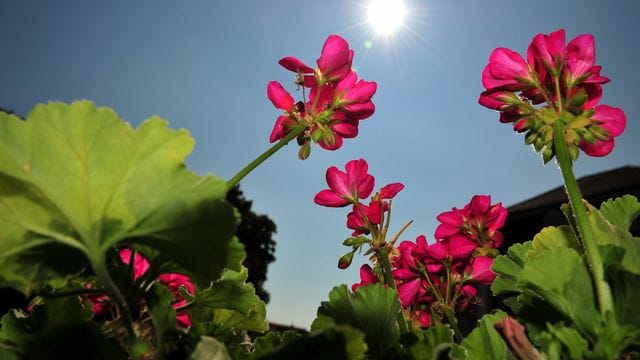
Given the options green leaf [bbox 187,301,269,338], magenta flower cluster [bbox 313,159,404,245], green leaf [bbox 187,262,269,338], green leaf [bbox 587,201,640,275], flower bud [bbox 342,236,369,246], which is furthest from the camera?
magenta flower cluster [bbox 313,159,404,245]

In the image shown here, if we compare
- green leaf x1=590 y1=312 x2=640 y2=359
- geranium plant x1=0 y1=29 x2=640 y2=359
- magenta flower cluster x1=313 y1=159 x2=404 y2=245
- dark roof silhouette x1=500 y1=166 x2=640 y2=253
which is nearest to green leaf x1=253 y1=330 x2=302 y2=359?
geranium plant x1=0 y1=29 x2=640 y2=359

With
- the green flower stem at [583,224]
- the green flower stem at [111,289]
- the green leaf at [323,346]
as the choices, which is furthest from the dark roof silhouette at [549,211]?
the green flower stem at [111,289]

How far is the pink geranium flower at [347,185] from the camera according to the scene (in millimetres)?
1296

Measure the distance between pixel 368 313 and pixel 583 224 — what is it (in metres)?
0.32

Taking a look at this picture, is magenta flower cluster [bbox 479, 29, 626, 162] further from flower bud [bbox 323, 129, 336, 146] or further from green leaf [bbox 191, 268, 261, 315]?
green leaf [bbox 191, 268, 261, 315]

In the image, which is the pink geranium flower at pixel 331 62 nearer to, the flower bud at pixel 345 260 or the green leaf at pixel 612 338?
the flower bud at pixel 345 260

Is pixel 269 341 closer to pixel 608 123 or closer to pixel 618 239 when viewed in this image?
pixel 618 239

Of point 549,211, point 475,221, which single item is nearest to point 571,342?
point 475,221

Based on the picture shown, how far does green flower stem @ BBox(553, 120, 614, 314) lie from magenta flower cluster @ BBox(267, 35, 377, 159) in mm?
422

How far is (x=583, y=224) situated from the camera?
22.7 inches

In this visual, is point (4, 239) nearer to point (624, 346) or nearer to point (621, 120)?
point (624, 346)

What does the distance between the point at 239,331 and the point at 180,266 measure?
1.23 ft

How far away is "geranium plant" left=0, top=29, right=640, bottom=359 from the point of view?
496mm

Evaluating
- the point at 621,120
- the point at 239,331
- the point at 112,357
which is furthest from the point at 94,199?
the point at 621,120
